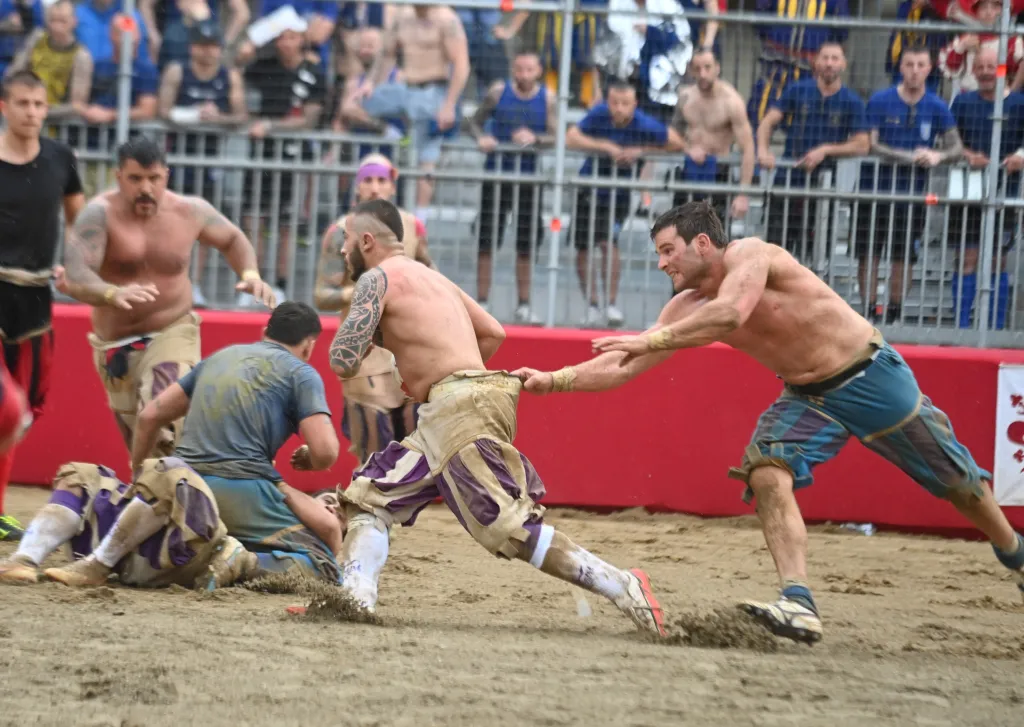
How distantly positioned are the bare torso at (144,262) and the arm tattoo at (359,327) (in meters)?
2.10

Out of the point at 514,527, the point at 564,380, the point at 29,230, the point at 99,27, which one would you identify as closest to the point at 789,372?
the point at 564,380

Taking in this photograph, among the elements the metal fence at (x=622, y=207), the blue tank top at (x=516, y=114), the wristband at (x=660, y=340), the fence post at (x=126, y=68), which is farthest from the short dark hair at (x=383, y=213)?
the fence post at (x=126, y=68)

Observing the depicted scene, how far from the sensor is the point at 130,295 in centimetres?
616

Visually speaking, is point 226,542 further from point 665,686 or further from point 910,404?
point 910,404

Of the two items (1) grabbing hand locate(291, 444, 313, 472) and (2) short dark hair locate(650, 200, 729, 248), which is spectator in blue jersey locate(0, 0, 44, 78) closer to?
(1) grabbing hand locate(291, 444, 313, 472)

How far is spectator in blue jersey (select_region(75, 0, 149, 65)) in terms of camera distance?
8562 millimetres

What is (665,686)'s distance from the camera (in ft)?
12.8

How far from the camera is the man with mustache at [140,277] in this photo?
6535mm

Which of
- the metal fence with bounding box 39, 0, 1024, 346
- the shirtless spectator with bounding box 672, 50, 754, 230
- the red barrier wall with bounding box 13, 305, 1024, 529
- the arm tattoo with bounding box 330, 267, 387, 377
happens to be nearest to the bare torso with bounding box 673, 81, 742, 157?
the shirtless spectator with bounding box 672, 50, 754, 230

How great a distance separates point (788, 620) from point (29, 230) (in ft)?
13.4

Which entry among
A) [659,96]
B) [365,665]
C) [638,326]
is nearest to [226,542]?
[365,665]

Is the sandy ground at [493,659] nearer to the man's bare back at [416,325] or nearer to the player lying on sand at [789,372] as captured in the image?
the player lying on sand at [789,372]

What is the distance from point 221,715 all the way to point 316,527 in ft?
7.80

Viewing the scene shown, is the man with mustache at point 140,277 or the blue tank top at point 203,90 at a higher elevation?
the blue tank top at point 203,90
